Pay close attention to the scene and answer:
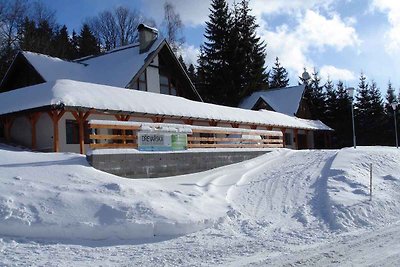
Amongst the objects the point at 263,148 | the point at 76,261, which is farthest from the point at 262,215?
the point at 263,148

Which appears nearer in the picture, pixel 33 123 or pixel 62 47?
pixel 33 123

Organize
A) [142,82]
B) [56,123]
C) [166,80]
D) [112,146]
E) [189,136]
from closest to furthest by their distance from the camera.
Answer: [112,146], [56,123], [189,136], [142,82], [166,80]

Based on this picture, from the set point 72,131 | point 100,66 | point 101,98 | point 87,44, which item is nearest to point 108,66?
point 100,66

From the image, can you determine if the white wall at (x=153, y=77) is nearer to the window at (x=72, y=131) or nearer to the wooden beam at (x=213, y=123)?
the wooden beam at (x=213, y=123)

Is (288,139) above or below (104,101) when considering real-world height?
below

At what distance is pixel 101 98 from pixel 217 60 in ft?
95.2

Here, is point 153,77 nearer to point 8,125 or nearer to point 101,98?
point 101,98

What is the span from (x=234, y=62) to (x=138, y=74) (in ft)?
69.7

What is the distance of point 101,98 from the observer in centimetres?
1702

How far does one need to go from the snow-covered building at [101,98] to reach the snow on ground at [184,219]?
492 centimetres

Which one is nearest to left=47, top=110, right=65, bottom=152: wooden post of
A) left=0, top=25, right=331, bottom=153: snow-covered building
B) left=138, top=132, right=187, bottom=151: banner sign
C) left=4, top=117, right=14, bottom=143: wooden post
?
left=0, top=25, right=331, bottom=153: snow-covered building

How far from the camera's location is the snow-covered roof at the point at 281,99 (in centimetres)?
3857

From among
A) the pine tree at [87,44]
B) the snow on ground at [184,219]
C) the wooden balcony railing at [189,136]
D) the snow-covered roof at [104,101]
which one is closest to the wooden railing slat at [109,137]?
the wooden balcony railing at [189,136]

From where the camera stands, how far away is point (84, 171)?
1036 centimetres
